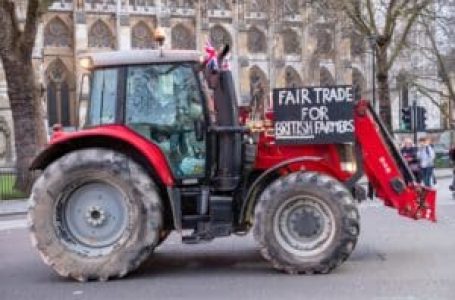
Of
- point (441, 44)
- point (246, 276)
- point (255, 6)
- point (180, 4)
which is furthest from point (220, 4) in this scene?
point (246, 276)

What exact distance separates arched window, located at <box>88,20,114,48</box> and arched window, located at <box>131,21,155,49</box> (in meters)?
1.68

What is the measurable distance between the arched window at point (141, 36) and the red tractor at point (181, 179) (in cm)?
5167

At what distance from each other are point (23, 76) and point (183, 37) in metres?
38.2

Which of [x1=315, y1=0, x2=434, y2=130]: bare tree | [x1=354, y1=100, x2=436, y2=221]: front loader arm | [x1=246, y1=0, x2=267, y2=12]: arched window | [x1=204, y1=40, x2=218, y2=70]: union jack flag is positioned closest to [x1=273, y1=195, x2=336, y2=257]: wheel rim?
[x1=354, y1=100, x2=436, y2=221]: front loader arm

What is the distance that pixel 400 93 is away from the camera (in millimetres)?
67438

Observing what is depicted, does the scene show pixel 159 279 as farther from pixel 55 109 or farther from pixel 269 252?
pixel 55 109

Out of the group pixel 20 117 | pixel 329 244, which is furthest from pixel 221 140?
pixel 20 117

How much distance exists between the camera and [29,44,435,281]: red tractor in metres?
10.0

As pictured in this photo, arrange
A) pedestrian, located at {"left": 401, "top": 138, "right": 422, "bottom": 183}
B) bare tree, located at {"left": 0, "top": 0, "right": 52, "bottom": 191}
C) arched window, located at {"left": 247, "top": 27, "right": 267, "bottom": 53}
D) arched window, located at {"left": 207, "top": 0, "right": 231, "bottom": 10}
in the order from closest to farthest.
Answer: pedestrian, located at {"left": 401, "top": 138, "right": 422, "bottom": 183} < bare tree, located at {"left": 0, "top": 0, "right": 52, "bottom": 191} < arched window, located at {"left": 207, "top": 0, "right": 231, "bottom": 10} < arched window, located at {"left": 247, "top": 27, "right": 267, "bottom": 53}

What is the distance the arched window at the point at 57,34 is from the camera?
58.9 metres

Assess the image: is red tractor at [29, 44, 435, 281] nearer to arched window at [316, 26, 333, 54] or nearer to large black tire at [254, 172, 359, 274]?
large black tire at [254, 172, 359, 274]

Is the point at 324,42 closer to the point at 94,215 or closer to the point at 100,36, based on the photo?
the point at 100,36

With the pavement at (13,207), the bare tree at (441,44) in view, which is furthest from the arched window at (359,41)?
the pavement at (13,207)

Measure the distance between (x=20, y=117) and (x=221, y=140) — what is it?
56.6ft
